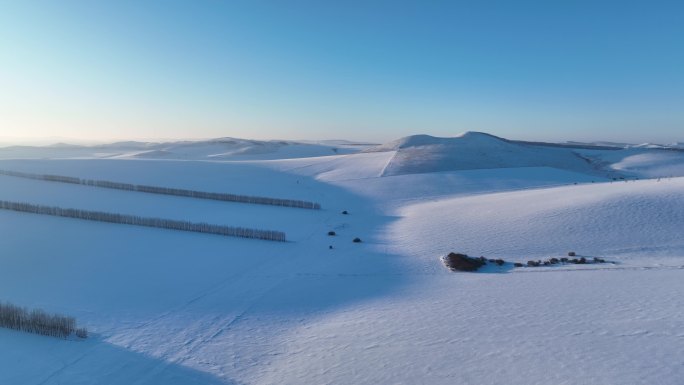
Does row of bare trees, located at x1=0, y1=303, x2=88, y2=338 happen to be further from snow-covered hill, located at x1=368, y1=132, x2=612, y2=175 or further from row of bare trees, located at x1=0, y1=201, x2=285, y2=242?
snow-covered hill, located at x1=368, y1=132, x2=612, y2=175

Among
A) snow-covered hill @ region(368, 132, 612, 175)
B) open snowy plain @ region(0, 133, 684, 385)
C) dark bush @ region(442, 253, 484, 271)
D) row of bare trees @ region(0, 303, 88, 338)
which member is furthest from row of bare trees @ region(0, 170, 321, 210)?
row of bare trees @ region(0, 303, 88, 338)

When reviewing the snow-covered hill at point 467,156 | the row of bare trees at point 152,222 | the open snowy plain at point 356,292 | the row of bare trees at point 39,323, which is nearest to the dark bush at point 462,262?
the open snowy plain at point 356,292

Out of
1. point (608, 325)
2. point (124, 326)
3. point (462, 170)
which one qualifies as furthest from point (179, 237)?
point (462, 170)

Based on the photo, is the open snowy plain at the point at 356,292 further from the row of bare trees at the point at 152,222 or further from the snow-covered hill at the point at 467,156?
the snow-covered hill at the point at 467,156

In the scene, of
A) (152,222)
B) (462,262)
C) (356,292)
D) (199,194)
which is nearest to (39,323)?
(356,292)

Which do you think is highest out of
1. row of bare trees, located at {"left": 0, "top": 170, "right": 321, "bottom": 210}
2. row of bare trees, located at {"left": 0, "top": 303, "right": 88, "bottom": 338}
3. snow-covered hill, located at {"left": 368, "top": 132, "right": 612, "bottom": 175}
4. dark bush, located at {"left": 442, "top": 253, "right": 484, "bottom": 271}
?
snow-covered hill, located at {"left": 368, "top": 132, "right": 612, "bottom": 175}

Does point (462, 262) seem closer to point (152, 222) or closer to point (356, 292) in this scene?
point (356, 292)

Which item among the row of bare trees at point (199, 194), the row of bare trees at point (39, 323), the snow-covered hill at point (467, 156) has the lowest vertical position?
the row of bare trees at point (39, 323)
